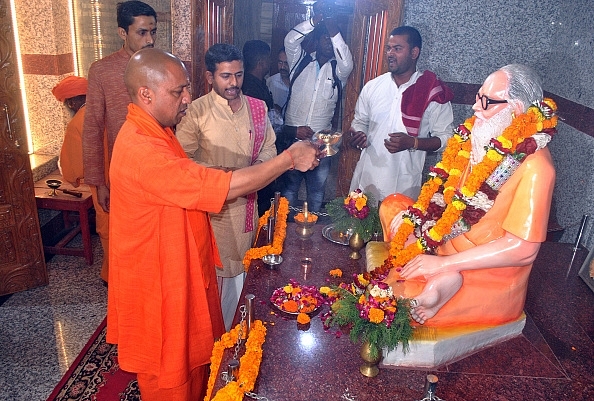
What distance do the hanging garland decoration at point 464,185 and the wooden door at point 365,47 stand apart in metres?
2.51

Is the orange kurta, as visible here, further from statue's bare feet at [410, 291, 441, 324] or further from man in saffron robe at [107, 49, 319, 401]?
statue's bare feet at [410, 291, 441, 324]

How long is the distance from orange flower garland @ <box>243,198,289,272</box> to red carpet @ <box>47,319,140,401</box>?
1.12 metres

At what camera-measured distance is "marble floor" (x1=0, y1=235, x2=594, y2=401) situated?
7.94ft

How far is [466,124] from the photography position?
2.89 m

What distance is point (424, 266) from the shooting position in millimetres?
2477

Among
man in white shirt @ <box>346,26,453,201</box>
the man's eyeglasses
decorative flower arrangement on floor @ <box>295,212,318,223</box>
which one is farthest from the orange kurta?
man in white shirt @ <box>346,26,453,201</box>

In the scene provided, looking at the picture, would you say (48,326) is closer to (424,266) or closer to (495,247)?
(424,266)

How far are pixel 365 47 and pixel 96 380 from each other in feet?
13.5

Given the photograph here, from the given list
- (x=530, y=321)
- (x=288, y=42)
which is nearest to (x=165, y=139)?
(x=530, y=321)

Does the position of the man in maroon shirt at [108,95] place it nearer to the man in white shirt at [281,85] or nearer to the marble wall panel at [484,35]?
the man in white shirt at [281,85]

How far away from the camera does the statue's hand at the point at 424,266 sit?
2459mm

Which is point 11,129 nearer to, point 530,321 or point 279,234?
point 279,234

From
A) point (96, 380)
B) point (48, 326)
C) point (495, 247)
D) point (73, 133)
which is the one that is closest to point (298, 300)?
point (495, 247)

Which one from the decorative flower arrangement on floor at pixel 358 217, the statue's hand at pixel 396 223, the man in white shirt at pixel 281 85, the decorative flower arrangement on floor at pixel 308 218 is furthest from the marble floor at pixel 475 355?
the man in white shirt at pixel 281 85
